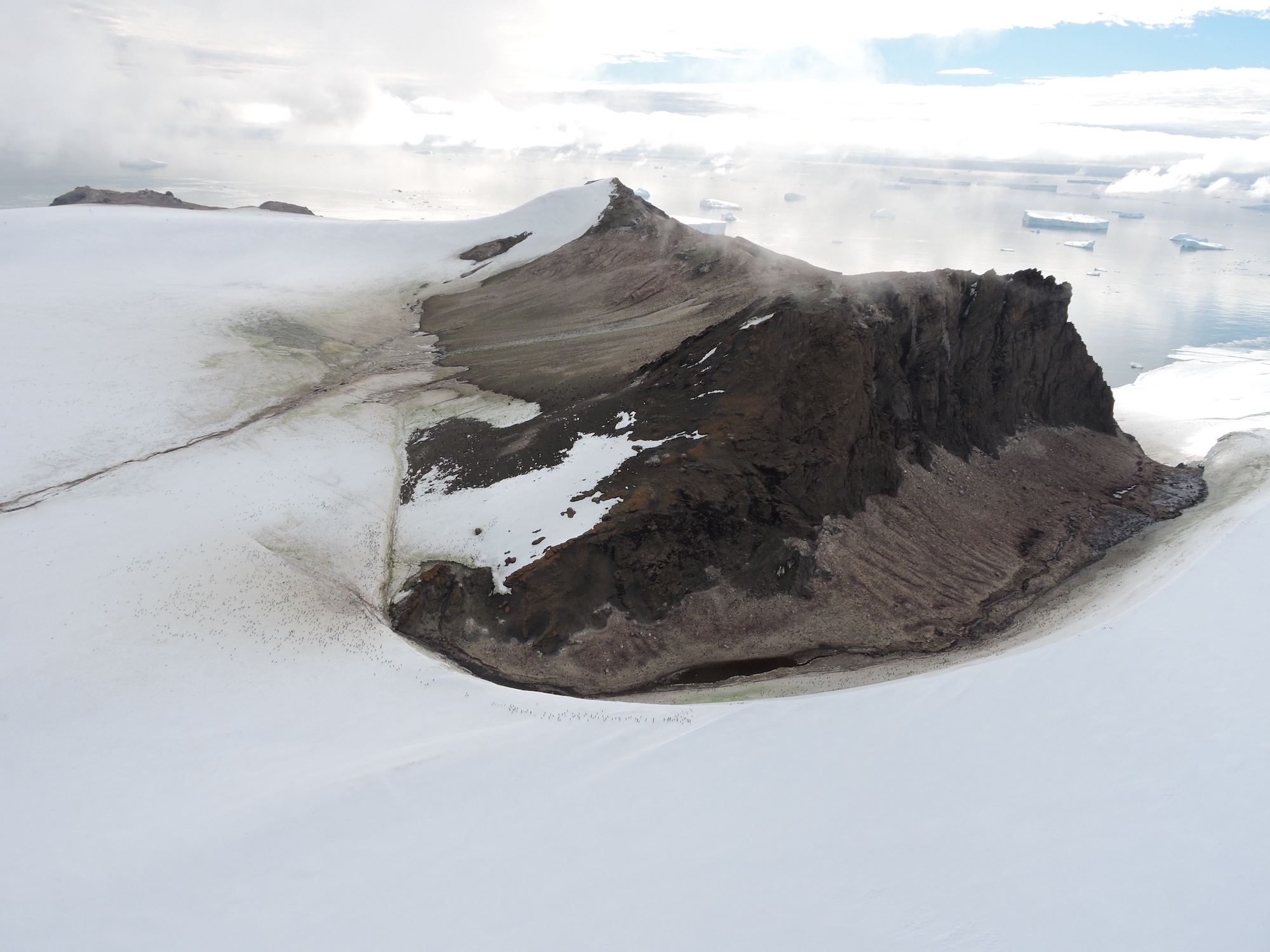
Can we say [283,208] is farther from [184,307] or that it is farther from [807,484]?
[807,484]

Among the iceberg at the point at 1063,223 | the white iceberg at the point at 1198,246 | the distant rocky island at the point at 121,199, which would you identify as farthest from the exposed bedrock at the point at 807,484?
the iceberg at the point at 1063,223

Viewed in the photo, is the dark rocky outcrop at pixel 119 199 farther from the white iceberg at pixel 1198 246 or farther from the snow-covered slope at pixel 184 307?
the white iceberg at pixel 1198 246

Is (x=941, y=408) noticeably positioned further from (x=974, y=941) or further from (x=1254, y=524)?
(x=974, y=941)

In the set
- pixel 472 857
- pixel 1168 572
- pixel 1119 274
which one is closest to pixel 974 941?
pixel 472 857

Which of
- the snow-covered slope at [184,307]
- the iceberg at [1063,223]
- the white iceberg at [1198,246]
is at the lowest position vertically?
the snow-covered slope at [184,307]

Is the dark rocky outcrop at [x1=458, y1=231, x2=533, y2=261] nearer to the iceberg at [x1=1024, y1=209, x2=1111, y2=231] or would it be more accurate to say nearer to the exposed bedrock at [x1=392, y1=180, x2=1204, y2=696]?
the exposed bedrock at [x1=392, y1=180, x2=1204, y2=696]

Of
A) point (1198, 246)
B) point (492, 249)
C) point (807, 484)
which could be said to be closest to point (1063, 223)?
point (1198, 246)
